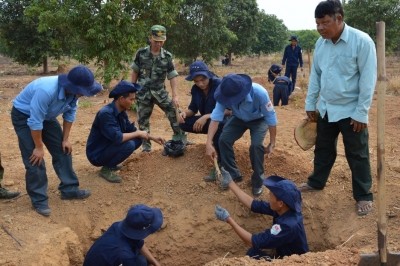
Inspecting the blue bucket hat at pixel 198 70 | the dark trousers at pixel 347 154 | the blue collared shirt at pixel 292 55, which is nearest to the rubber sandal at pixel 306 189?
the dark trousers at pixel 347 154

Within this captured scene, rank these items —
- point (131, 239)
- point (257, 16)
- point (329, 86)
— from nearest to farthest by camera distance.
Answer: point (131, 239) < point (329, 86) < point (257, 16)

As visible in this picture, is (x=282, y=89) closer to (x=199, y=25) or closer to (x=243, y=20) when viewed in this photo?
(x=199, y=25)

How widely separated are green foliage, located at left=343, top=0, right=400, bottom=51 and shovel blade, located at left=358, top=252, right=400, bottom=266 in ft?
57.7

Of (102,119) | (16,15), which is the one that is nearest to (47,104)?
(102,119)

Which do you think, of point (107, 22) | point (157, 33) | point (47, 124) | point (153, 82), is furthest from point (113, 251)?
point (107, 22)

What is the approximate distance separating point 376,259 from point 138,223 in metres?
1.79

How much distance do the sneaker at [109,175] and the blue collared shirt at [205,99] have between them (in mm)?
1222

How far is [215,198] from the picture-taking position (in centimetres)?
436

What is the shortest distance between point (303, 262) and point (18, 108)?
2.91 metres

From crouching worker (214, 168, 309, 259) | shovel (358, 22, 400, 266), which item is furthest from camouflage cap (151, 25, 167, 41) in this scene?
shovel (358, 22, 400, 266)

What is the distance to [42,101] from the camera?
11.8 feet

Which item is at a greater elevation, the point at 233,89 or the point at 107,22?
the point at 107,22

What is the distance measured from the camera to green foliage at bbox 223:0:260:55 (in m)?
23.7

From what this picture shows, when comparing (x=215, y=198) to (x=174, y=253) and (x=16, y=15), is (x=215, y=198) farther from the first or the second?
(x=16, y=15)
